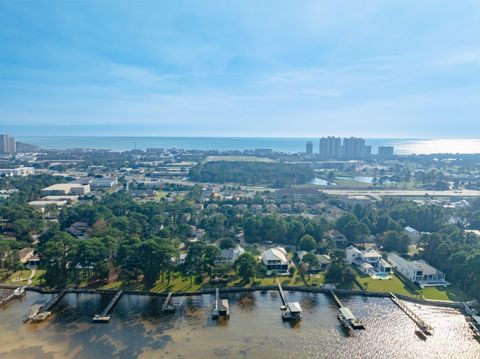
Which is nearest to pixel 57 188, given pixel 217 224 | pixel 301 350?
pixel 217 224

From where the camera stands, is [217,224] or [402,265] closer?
[402,265]

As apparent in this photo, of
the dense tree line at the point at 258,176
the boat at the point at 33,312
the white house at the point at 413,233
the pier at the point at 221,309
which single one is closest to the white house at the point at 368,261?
the white house at the point at 413,233

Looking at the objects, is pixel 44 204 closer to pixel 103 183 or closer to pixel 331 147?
pixel 103 183

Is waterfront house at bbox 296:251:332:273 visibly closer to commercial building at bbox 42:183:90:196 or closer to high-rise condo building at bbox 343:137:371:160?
commercial building at bbox 42:183:90:196

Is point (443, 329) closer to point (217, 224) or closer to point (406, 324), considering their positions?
point (406, 324)

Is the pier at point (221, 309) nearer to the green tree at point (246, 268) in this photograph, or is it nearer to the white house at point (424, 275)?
the green tree at point (246, 268)

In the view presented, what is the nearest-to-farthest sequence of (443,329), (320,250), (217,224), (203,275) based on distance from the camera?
(443,329), (203,275), (320,250), (217,224)

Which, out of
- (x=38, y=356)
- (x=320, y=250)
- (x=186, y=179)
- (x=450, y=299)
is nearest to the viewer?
(x=38, y=356)

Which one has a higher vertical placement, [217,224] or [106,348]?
[217,224]
